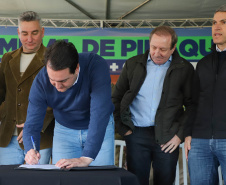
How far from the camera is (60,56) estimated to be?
1.42 metres

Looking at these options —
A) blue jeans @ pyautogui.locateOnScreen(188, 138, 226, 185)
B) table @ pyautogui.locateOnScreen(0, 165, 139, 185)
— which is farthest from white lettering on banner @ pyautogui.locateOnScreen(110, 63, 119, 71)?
table @ pyautogui.locateOnScreen(0, 165, 139, 185)

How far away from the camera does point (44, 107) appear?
1705mm

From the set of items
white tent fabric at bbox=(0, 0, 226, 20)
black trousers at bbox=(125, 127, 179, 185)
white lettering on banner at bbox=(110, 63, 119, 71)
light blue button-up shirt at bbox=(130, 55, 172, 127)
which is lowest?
black trousers at bbox=(125, 127, 179, 185)

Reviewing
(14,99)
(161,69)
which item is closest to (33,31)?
(14,99)

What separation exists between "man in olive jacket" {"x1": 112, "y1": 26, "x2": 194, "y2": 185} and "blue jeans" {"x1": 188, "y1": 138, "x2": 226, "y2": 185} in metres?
0.12

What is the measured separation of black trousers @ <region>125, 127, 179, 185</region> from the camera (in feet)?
6.68

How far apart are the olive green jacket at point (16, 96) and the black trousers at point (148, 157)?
0.48 m

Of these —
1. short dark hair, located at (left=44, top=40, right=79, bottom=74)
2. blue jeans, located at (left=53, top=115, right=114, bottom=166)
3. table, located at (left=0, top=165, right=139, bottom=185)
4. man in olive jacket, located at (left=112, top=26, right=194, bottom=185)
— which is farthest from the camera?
man in olive jacket, located at (left=112, top=26, right=194, bottom=185)

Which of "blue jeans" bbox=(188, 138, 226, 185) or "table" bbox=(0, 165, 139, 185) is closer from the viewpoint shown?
"table" bbox=(0, 165, 139, 185)

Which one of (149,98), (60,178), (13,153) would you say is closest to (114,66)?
(149,98)

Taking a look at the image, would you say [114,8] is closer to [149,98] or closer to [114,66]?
[114,66]

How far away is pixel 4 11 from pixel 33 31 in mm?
3838

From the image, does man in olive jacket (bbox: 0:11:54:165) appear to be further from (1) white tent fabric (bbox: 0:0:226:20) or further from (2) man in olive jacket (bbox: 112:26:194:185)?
(1) white tent fabric (bbox: 0:0:226:20)

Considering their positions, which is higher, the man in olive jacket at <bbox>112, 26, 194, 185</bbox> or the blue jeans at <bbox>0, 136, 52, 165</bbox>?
the man in olive jacket at <bbox>112, 26, 194, 185</bbox>
